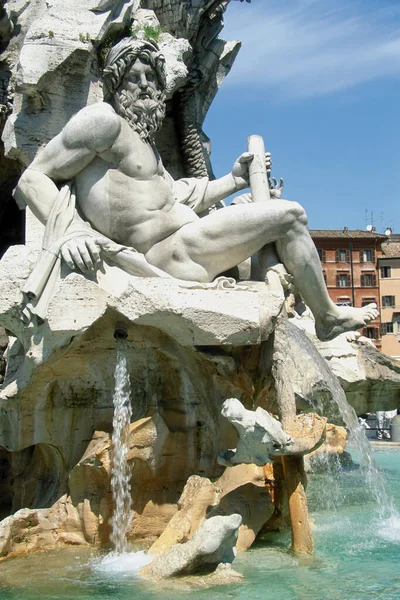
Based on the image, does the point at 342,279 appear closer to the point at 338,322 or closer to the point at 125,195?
the point at 338,322

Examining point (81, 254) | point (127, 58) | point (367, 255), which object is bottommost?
point (81, 254)

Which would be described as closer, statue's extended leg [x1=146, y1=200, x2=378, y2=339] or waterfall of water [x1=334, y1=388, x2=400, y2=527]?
statue's extended leg [x1=146, y1=200, x2=378, y2=339]

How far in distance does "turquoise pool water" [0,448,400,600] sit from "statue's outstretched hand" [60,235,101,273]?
6.18 feet

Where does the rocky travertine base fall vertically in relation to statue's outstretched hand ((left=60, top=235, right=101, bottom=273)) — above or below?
below

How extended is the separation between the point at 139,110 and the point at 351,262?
1579 inches

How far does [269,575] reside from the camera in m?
4.71

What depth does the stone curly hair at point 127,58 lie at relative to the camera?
5.93m

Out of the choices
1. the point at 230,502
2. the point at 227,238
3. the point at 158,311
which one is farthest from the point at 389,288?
the point at 158,311

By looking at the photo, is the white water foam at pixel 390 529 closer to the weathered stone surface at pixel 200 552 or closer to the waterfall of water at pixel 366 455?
the waterfall of water at pixel 366 455

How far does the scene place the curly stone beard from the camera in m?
5.93

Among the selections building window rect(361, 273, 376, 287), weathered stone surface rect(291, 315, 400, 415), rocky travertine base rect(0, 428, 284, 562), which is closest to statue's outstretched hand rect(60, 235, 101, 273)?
rocky travertine base rect(0, 428, 284, 562)

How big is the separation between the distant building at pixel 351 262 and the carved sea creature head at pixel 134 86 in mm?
39615

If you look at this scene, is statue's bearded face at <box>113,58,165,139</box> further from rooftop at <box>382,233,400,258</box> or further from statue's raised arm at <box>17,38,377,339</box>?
rooftop at <box>382,233,400,258</box>

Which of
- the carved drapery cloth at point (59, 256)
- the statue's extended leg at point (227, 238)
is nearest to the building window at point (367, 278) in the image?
the statue's extended leg at point (227, 238)
